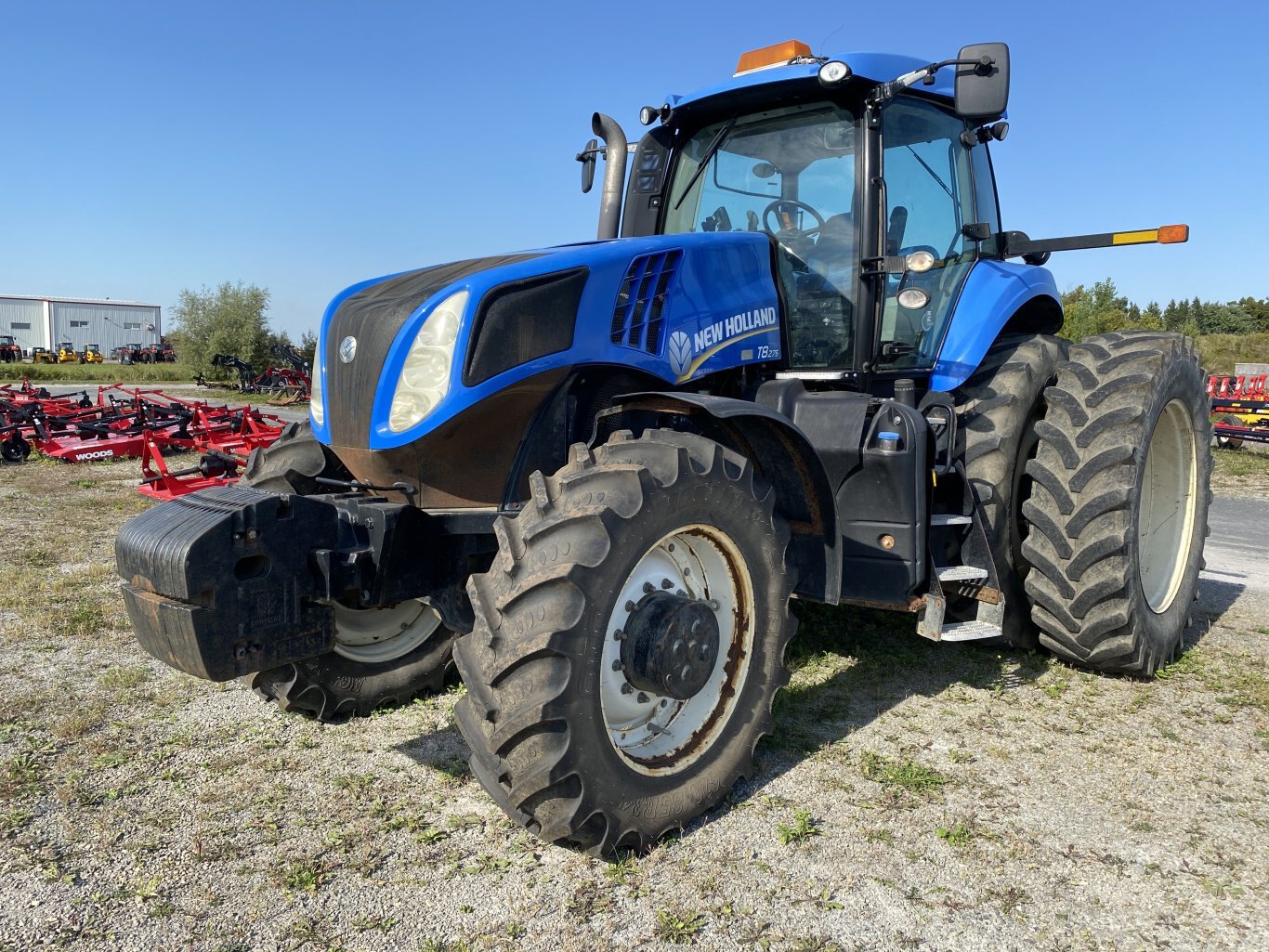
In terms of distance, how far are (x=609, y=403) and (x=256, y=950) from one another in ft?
6.40

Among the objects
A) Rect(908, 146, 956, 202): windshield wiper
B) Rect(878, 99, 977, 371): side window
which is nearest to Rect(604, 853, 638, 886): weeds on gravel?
Rect(878, 99, 977, 371): side window

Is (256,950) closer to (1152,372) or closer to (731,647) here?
(731,647)

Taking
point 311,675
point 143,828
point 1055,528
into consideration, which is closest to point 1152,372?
point 1055,528

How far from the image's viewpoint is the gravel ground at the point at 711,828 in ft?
7.92

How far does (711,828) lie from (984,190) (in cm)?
360

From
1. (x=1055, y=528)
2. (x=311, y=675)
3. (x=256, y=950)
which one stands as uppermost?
(x=1055, y=528)

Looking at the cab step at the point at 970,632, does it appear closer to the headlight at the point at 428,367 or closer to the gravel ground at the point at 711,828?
the gravel ground at the point at 711,828

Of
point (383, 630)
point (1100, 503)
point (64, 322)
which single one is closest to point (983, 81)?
point (1100, 503)

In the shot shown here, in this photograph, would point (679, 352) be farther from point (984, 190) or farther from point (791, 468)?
point (984, 190)

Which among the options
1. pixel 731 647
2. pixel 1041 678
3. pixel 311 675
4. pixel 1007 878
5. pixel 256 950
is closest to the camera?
pixel 256 950

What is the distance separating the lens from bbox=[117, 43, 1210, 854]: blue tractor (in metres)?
2.58

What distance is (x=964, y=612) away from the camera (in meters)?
4.24

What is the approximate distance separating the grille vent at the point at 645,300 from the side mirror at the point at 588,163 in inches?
67.7

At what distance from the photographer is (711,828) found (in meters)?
2.91
